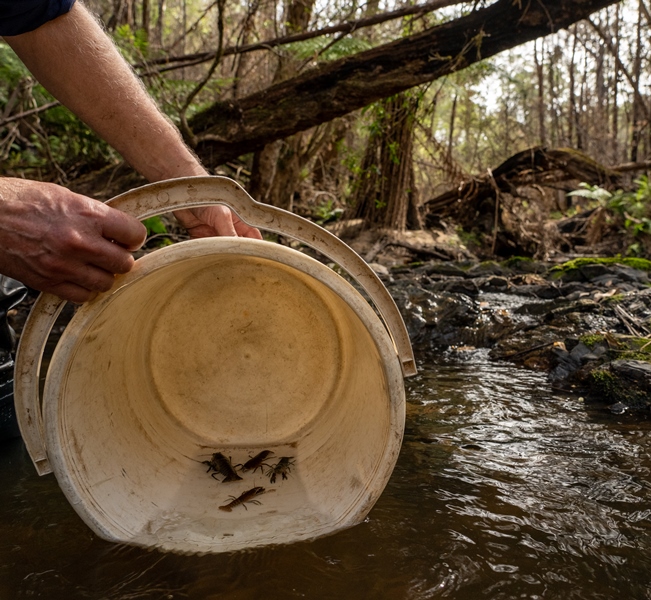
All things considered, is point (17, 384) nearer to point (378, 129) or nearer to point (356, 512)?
point (356, 512)

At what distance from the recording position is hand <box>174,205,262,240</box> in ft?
7.65

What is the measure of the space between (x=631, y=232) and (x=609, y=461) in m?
7.99

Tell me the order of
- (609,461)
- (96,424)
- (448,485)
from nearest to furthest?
Result: (96,424) → (448,485) → (609,461)

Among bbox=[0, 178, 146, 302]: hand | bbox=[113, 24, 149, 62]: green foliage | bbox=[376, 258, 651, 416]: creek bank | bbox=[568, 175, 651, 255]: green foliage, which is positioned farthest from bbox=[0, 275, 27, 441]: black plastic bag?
bbox=[568, 175, 651, 255]: green foliage

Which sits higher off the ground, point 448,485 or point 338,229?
point 338,229

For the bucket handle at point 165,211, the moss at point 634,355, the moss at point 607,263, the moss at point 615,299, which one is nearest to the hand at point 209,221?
the bucket handle at point 165,211

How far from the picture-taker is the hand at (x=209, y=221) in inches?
91.8

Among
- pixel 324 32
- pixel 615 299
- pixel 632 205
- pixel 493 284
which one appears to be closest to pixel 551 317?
pixel 615 299

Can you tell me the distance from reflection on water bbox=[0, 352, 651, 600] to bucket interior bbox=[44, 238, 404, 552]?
12 centimetres

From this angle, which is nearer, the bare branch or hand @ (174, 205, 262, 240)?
hand @ (174, 205, 262, 240)

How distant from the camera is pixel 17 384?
5.49ft

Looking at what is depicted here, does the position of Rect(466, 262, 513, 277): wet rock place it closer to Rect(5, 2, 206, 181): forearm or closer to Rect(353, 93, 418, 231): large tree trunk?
Rect(353, 93, 418, 231): large tree trunk

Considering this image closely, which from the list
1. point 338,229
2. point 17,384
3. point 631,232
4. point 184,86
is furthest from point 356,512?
point 631,232

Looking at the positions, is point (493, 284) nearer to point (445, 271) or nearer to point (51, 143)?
point (445, 271)
